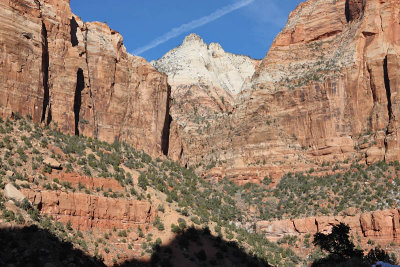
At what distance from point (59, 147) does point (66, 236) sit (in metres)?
11.0

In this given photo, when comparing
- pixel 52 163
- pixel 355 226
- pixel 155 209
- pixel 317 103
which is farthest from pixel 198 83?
pixel 52 163

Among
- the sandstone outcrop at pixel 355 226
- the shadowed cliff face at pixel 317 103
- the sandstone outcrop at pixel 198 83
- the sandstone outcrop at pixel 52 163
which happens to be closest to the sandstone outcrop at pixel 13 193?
the sandstone outcrop at pixel 52 163

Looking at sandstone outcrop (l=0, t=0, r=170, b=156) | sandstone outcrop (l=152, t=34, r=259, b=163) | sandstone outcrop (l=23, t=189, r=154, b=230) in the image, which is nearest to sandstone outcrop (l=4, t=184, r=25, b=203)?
sandstone outcrop (l=23, t=189, r=154, b=230)

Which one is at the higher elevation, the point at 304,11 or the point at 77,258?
the point at 304,11

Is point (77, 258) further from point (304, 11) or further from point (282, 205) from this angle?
point (304, 11)

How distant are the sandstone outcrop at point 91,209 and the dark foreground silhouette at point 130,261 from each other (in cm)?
347

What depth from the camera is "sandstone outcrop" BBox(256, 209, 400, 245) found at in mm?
48750

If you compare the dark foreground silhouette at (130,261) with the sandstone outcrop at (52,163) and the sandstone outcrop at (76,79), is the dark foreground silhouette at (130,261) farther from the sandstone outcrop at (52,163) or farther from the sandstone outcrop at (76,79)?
the sandstone outcrop at (76,79)

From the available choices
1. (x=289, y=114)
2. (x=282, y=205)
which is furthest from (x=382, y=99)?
(x=282, y=205)

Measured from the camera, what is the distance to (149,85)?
63.8 m

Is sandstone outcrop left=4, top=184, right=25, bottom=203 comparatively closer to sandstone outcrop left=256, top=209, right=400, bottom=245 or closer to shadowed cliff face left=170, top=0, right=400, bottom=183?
sandstone outcrop left=256, top=209, right=400, bottom=245

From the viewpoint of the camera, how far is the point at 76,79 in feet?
173

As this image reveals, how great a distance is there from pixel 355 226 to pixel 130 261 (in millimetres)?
24405

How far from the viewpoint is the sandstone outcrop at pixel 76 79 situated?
4531cm
